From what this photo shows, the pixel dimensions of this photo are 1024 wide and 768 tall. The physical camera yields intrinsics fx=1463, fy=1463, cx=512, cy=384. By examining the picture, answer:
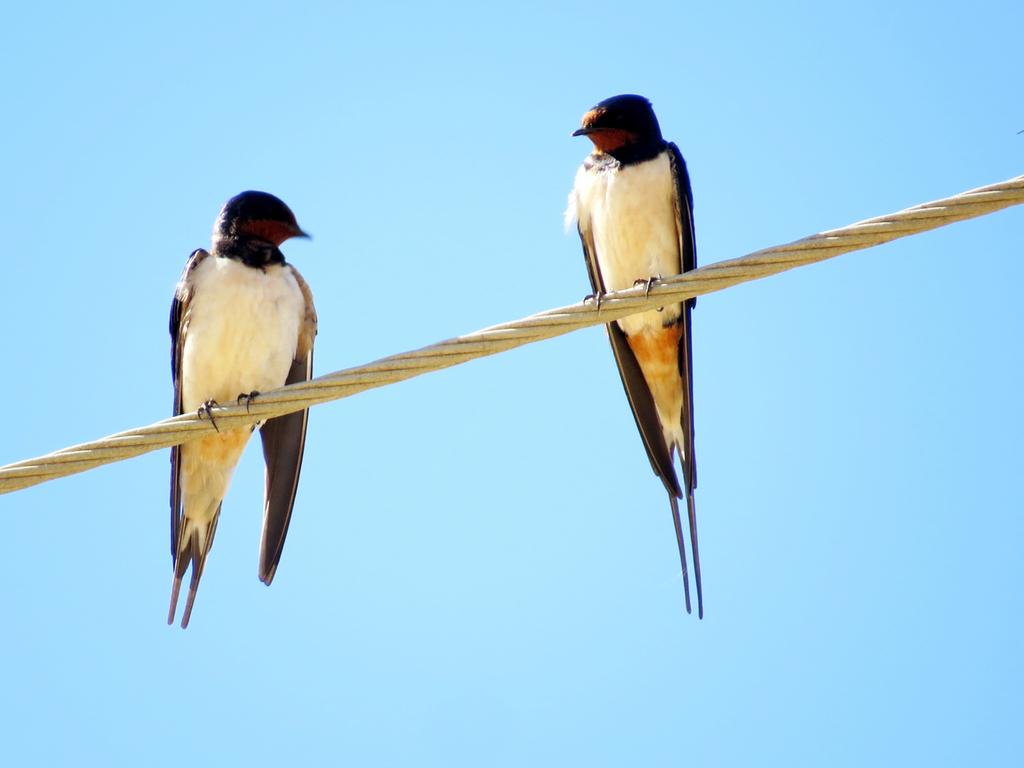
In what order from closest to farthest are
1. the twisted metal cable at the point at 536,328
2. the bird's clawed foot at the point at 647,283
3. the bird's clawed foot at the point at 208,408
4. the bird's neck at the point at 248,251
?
the twisted metal cable at the point at 536,328, the bird's clawed foot at the point at 647,283, the bird's clawed foot at the point at 208,408, the bird's neck at the point at 248,251

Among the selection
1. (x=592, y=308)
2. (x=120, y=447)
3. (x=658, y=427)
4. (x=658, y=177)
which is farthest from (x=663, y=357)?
(x=120, y=447)

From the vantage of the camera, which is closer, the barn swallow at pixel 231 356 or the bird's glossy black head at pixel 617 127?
the barn swallow at pixel 231 356

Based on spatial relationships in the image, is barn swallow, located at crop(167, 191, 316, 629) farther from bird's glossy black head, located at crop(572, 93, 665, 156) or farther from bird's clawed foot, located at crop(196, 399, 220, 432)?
bird's glossy black head, located at crop(572, 93, 665, 156)

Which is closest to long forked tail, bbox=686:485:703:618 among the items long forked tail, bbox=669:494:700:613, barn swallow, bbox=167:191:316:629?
long forked tail, bbox=669:494:700:613

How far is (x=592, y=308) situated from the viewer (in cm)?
291

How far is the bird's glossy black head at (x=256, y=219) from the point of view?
14.3 feet

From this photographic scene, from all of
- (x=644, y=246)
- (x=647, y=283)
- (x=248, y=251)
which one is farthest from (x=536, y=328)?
(x=248, y=251)

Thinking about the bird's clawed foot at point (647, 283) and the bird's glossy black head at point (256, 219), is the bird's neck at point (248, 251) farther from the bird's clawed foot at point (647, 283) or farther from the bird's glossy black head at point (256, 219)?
the bird's clawed foot at point (647, 283)

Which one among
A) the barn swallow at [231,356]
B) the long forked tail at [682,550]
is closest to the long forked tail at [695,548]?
the long forked tail at [682,550]

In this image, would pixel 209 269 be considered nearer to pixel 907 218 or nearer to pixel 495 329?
pixel 495 329

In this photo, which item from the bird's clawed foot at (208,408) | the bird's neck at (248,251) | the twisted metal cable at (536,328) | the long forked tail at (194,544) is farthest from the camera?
the bird's neck at (248,251)

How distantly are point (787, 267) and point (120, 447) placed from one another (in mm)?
1341

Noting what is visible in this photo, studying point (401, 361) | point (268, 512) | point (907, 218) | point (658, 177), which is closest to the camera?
point (907, 218)

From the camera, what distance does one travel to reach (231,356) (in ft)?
13.6
